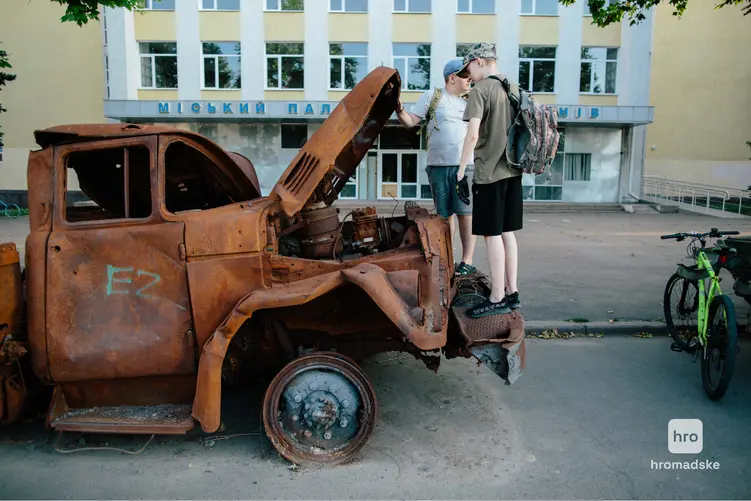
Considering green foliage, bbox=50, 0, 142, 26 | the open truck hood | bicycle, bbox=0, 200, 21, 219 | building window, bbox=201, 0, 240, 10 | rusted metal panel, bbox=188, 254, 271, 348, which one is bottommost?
bicycle, bbox=0, 200, 21, 219

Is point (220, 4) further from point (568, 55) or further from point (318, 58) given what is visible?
point (568, 55)

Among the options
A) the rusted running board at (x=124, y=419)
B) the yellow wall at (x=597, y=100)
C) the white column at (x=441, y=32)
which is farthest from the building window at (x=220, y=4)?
the rusted running board at (x=124, y=419)

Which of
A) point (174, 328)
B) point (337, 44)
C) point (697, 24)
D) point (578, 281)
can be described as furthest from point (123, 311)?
point (697, 24)

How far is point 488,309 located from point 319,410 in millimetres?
1468

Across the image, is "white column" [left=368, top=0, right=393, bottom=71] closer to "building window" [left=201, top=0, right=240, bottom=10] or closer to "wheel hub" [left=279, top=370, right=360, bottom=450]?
"building window" [left=201, top=0, right=240, bottom=10]

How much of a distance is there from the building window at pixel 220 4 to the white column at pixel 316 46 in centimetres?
335

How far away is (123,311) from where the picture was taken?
354cm

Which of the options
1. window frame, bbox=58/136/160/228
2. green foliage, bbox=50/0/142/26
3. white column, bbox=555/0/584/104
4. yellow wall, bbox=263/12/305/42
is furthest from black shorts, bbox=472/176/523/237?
white column, bbox=555/0/584/104

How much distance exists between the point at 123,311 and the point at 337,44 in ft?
83.9

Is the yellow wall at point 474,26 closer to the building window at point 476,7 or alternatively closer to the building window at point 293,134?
the building window at point 476,7

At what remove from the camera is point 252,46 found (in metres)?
26.7

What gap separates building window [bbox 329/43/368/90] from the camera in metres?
27.0

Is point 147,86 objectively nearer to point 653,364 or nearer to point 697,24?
point 653,364

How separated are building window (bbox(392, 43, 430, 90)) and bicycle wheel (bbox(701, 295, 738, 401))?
78.5 ft
